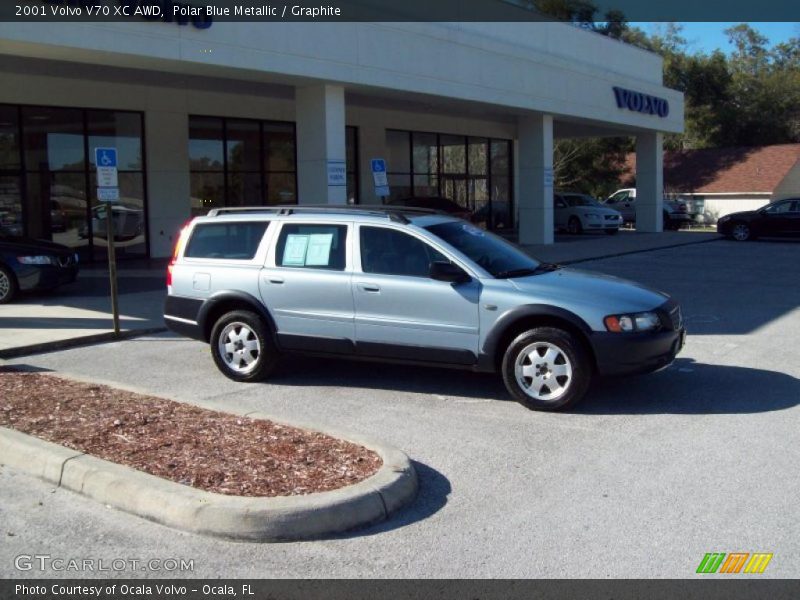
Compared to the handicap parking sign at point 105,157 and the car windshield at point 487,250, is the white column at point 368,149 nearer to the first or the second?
the handicap parking sign at point 105,157

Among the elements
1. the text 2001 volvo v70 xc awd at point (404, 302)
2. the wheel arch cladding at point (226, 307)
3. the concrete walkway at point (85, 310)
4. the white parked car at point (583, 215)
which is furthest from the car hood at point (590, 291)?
the white parked car at point (583, 215)

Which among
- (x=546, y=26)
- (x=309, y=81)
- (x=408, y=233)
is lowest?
(x=408, y=233)

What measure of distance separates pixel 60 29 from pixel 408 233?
8.35m

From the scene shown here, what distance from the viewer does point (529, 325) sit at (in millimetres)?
7602

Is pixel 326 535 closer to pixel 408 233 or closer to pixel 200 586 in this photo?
pixel 200 586

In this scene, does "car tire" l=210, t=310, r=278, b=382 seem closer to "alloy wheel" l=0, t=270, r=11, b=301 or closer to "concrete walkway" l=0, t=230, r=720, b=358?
"concrete walkway" l=0, t=230, r=720, b=358

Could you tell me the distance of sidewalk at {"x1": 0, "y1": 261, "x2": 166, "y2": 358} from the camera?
36.2ft

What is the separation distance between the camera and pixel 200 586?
4406 millimetres

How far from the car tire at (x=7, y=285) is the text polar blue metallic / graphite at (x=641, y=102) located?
70.2ft

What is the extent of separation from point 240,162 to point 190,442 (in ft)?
60.9

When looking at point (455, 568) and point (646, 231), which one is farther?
point (646, 231)

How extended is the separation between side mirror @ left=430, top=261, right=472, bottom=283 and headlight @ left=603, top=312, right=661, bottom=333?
1.29m

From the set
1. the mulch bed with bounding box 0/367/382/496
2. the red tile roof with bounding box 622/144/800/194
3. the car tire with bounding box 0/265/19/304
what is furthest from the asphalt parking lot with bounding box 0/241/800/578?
the red tile roof with bounding box 622/144/800/194

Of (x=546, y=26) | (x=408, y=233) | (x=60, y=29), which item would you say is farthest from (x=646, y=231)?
(x=408, y=233)
